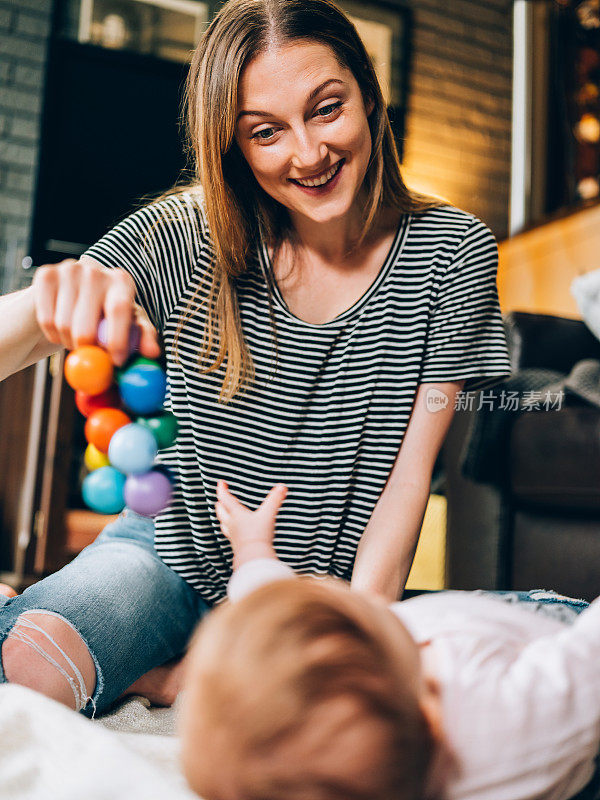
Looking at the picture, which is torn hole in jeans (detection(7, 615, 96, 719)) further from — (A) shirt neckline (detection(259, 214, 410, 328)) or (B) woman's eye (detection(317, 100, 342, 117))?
(B) woman's eye (detection(317, 100, 342, 117))

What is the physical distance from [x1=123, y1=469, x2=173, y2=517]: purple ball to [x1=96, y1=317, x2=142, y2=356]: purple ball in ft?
0.33

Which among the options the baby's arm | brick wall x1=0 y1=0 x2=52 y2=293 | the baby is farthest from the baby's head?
brick wall x1=0 y1=0 x2=52 y2=293

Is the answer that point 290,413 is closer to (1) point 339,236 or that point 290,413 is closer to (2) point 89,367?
(1) point 339,236

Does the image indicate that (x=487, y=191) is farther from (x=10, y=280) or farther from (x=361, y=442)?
(x=361, y=442)

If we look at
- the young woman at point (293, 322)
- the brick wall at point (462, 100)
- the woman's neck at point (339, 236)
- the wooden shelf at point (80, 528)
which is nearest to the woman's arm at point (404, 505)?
the young woman at point (293, 322)

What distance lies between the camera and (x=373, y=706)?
0.42 m

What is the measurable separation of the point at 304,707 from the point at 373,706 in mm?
40

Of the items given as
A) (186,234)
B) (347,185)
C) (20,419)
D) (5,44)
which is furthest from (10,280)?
(347,185)

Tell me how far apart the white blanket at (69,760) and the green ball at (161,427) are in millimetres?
214

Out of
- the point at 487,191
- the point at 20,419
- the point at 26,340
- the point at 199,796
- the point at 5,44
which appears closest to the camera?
Result: the point at 199,796

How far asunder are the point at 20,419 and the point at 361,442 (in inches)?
59.1

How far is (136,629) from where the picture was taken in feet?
2.71

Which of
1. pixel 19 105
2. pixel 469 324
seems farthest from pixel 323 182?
pixel 19 105

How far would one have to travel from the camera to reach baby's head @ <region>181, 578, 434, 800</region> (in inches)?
16.3
